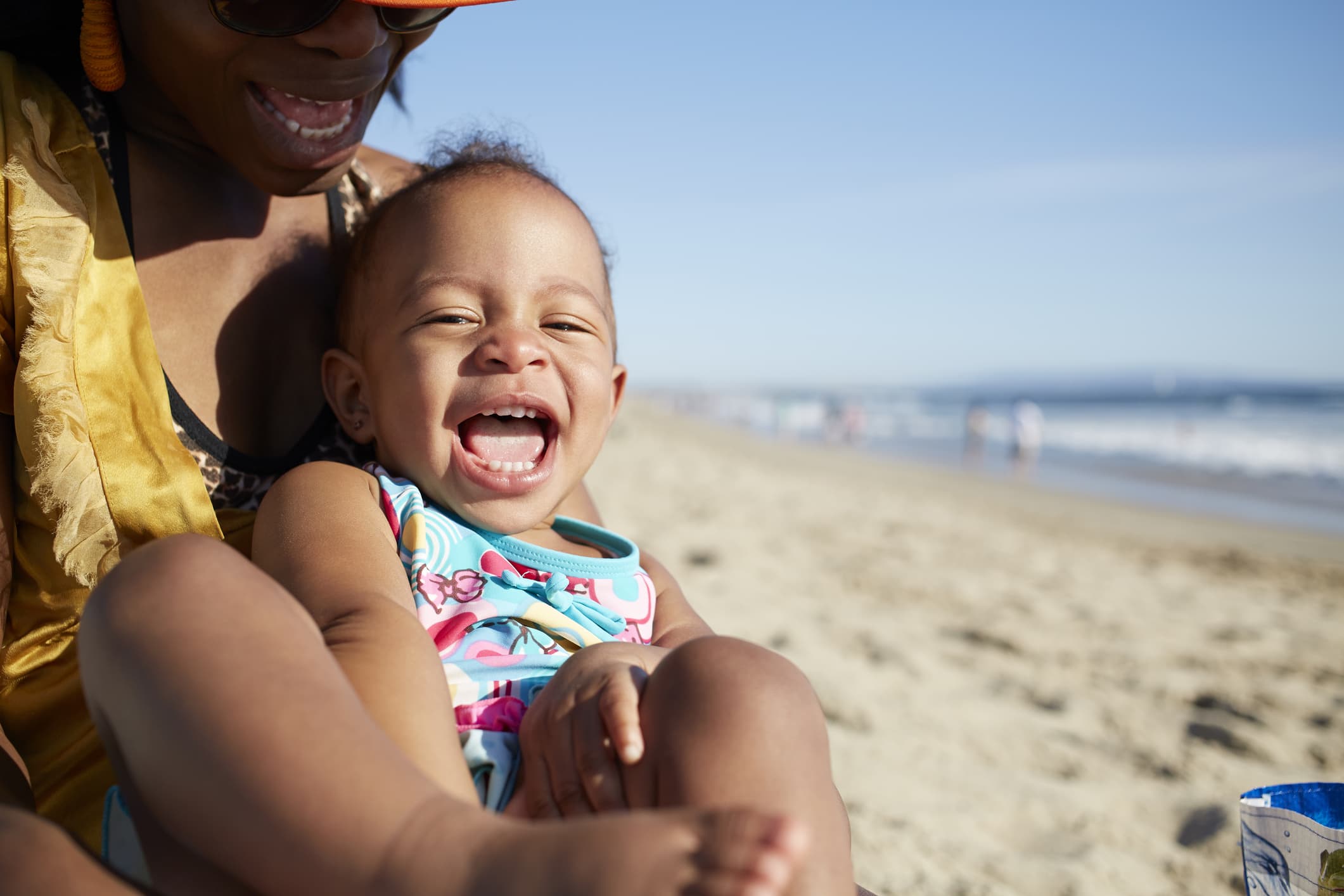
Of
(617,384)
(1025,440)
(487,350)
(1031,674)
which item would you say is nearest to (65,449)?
(487,350)

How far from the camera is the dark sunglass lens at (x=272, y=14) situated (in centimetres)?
168

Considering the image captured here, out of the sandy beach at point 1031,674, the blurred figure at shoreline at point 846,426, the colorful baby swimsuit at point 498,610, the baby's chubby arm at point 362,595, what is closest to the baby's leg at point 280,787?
the baby's chubby arm at point 362,595

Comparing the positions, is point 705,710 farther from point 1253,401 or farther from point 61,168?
point 1253,401

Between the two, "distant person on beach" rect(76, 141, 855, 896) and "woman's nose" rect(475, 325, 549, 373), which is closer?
"distant person on beach" rect(76, 141, 855, 896)

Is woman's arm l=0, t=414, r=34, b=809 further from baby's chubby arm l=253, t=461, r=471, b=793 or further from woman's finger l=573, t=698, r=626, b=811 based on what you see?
woman's finger l=573, t=698, r=626, b=811

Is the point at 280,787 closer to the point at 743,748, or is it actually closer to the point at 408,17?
the point at 743,748

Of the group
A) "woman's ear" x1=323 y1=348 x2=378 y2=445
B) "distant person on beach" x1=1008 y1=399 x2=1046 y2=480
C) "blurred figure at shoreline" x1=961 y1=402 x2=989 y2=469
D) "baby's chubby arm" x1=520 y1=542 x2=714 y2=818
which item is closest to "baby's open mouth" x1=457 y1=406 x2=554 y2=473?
"woman's ear" x1=323 y1=348 x2=378 y2=445

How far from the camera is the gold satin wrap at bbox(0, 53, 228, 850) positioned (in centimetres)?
154

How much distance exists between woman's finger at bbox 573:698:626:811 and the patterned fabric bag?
114cm


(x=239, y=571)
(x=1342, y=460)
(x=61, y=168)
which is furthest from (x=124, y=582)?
(x=1342, y=460)

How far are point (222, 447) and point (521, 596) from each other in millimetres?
602

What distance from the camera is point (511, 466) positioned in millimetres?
1792

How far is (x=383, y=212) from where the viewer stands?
2.04 meters

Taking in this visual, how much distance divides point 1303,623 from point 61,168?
657 cm
